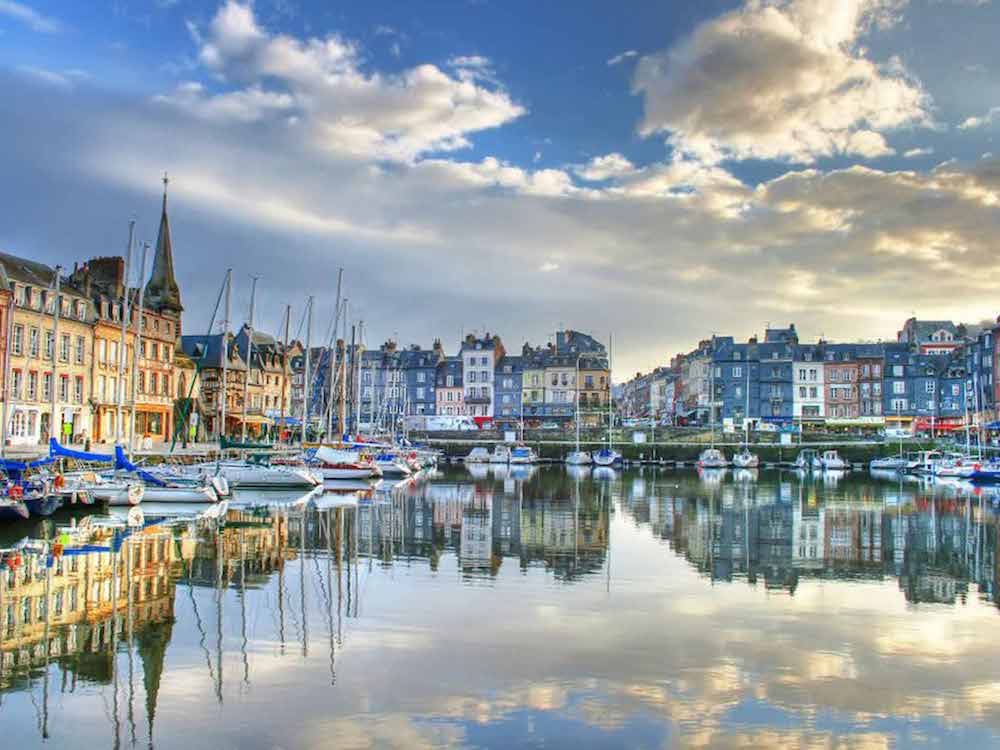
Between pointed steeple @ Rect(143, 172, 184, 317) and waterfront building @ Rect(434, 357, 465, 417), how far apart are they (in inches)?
2387

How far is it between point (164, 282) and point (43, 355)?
50.4 ft

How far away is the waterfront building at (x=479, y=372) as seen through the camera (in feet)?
404

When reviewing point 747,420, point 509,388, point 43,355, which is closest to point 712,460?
point 747,420

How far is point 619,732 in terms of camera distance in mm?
10500

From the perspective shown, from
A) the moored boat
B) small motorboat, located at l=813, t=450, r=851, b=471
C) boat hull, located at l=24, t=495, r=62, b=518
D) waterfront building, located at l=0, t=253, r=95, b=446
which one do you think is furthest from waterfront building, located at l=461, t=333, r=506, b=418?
boat hull, located at l=24, t=495, r=62, b=518

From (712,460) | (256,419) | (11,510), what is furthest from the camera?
(712,460)

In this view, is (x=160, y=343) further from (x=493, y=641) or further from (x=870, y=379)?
(x=870, y=379)

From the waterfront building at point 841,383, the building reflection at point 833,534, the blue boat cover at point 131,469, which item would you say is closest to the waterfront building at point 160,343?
the blue boat cover at point 131,469

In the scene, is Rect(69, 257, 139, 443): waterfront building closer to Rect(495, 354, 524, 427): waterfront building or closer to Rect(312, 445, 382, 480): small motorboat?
Rect(312, 445, 382, 480): small motorboat

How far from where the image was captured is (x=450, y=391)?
410ft

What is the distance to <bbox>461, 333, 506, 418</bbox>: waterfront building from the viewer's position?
123125 mm

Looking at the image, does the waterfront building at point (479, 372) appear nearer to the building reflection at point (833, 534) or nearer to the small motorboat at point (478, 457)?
the small motorboat at point (478, 457)

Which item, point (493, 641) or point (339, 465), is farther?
point (339, 465)

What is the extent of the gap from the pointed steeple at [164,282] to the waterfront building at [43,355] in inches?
362
